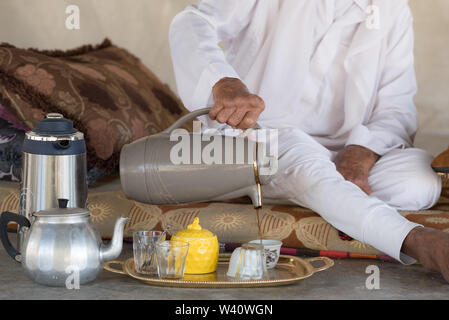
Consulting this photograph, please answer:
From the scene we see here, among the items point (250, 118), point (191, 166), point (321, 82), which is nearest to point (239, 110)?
point (250, 118)

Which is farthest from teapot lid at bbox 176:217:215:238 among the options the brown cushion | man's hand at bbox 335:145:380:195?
the brown cushion

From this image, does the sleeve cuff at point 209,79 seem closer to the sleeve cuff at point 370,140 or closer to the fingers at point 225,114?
the fingers at point 225,114

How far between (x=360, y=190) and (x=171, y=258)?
0.56 metres

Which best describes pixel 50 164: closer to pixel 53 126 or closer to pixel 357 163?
pixel 53 126

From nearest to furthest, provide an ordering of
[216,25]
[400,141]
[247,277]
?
[247,277] < [216,25] < [400,141]

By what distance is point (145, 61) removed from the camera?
11.3 feet

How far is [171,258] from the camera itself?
5.01 feet

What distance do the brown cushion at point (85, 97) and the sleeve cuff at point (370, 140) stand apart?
0.76 meters

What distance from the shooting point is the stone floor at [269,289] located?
Answer: 4.89 ft

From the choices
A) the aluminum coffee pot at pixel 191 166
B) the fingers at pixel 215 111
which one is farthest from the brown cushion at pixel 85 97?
the fingers at pixel 215 111
